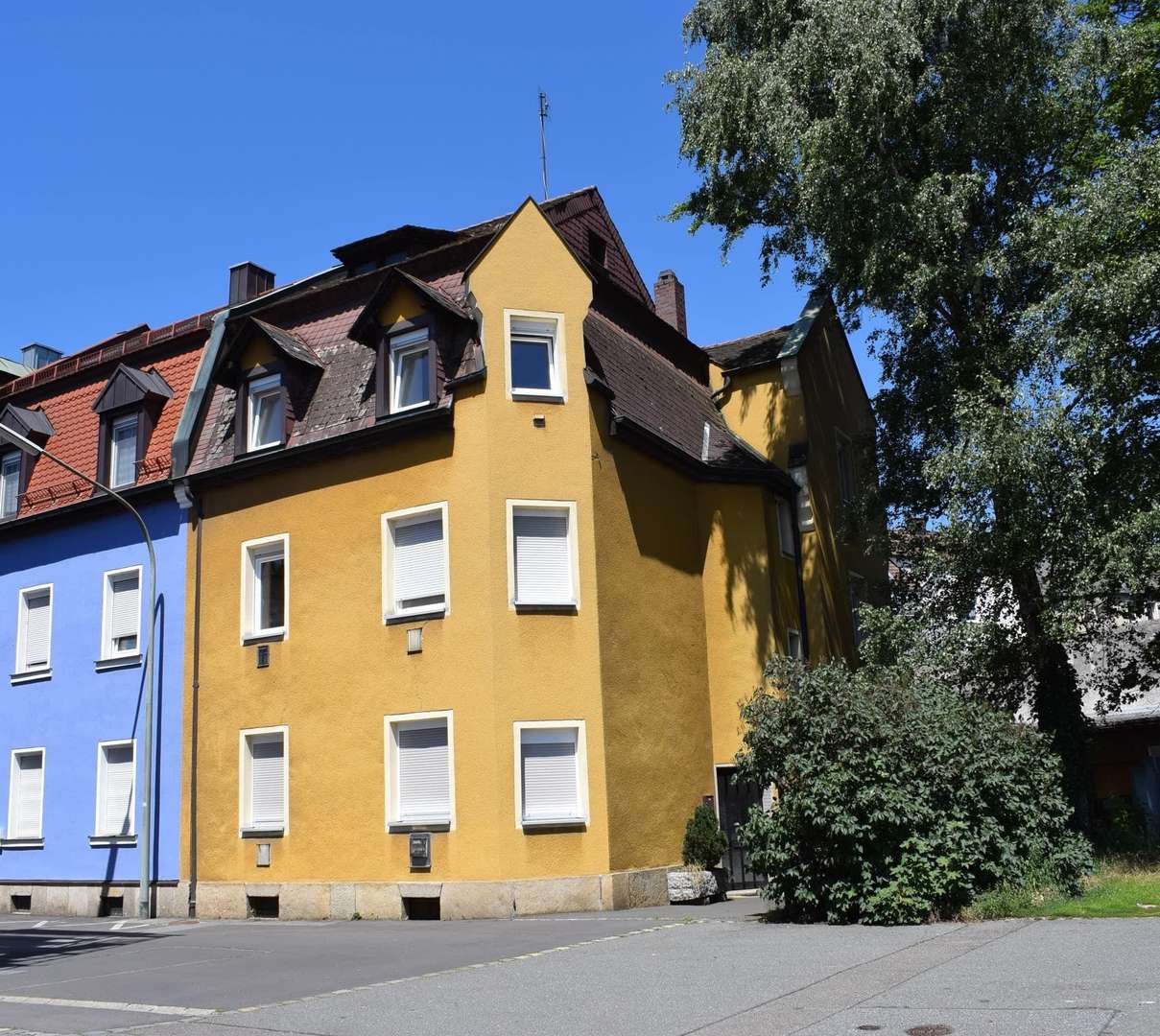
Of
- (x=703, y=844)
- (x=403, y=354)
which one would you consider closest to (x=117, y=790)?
(x=403, y=354)

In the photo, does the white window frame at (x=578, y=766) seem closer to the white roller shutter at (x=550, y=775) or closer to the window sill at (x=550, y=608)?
the white roller shutter at (x=550, y=775)

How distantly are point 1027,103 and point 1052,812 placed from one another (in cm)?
1241

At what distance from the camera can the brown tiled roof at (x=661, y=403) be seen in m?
20.2

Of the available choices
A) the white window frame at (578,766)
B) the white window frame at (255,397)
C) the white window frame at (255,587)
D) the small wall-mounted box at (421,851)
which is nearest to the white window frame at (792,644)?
the white window frame at (578,766)

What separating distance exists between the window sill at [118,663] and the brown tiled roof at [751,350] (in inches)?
510

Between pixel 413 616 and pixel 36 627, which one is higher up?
pixel 36 627

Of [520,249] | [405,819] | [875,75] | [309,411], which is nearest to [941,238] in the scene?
[875,75]

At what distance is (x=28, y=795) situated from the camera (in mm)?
23172

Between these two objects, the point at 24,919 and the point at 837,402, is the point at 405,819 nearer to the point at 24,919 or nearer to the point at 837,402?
the point at 24,919

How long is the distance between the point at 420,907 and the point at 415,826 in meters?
1.18

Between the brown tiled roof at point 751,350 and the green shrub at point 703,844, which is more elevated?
the brown tiled roof at point 751,350

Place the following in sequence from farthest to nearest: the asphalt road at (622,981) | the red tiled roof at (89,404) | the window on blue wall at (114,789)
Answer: the red tiled roof at (89,404) < the window on blue wall at (114,789) < the asphalt road at (622,981)

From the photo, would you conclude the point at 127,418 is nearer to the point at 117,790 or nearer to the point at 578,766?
the point at 117,790

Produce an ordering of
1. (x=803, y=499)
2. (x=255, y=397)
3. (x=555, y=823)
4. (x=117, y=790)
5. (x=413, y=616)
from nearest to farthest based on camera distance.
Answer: (x=555, y=823) < (x=413, y=616) < (x=255, y=397) < (x=117, y=790) < (x=803, y=499)
